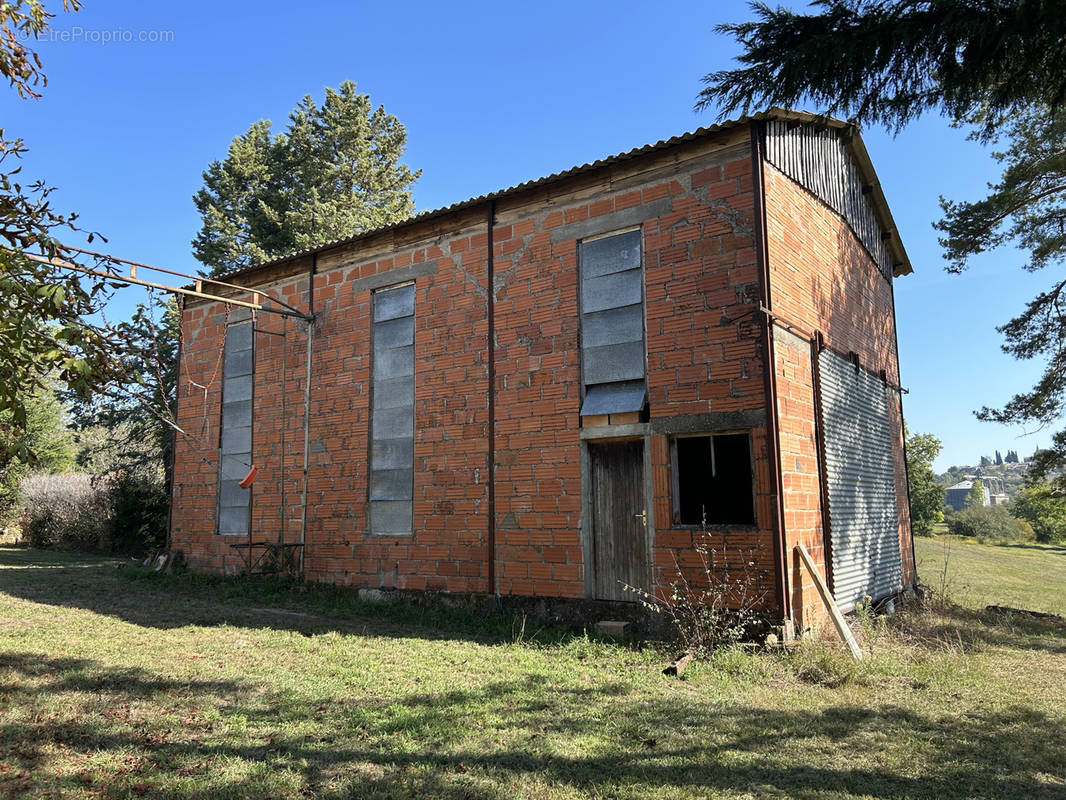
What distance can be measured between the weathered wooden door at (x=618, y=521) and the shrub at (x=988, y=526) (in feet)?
162

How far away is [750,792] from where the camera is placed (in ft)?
14.1

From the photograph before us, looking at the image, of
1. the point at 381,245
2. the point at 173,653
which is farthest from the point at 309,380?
the point at 173,653

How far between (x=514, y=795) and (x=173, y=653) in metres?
5.15

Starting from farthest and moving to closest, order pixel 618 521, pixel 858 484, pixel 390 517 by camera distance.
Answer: pixel 390 517, pixel 858 484, pixel 618 521

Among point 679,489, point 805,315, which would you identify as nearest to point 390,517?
point 679,489

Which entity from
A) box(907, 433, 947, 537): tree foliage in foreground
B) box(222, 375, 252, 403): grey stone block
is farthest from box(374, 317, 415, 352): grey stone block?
box(907, 433, 947, 537): tree foliage in foreground

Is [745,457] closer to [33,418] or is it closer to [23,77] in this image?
[23,77]

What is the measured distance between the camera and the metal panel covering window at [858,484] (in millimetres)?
9477

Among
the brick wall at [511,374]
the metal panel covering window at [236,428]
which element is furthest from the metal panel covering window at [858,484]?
the metal panel covering window at [236,428]

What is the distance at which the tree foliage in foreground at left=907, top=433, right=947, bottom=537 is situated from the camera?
4231cm

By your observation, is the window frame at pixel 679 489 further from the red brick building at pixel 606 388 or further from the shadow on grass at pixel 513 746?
the shadow on grass at pixel 513 746

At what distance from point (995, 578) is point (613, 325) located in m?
19.4

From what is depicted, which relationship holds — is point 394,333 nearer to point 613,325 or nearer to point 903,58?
point 613,325

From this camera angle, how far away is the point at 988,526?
5162 cm
